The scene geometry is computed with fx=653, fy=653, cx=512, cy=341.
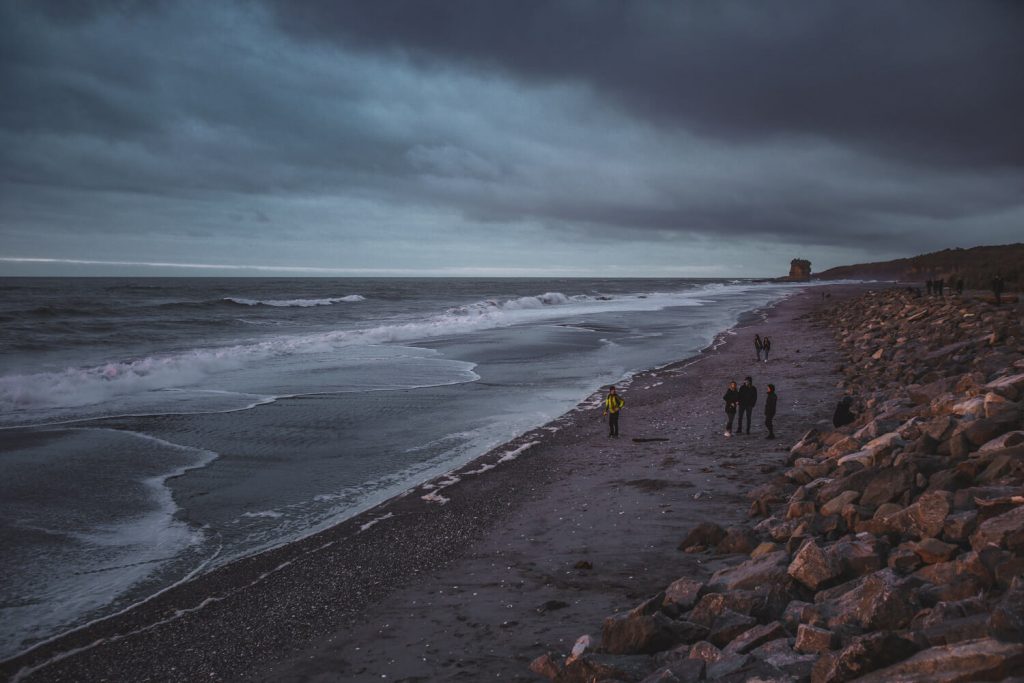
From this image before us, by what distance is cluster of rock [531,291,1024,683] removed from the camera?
4051 mm

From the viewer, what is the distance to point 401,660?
259 inches

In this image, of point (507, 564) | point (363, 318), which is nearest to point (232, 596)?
point (507, 564)

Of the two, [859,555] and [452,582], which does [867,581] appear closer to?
[859,555]

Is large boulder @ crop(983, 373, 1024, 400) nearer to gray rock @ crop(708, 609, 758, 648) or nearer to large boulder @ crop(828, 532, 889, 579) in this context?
large boulder @ crop(828, 532, 889, 579)

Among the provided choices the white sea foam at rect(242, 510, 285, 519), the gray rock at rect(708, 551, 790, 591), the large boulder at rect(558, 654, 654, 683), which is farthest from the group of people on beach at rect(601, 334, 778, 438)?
the large boulder at rect(558, 654, 654, 683)

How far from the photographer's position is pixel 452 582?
27.5 feet

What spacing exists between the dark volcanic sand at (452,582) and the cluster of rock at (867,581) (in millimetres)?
951

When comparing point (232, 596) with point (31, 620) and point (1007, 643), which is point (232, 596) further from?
point (1007, 643)

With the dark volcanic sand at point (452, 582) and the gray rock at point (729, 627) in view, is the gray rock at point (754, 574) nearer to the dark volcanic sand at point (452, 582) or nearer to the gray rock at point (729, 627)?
the gray rock at point (729, 627)

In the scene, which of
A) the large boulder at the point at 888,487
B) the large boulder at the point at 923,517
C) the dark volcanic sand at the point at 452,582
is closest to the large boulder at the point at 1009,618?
the large boulder at the point at 923,517

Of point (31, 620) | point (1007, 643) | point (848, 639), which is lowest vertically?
point (31, 620)

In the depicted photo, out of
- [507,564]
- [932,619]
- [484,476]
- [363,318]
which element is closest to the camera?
[932,619]

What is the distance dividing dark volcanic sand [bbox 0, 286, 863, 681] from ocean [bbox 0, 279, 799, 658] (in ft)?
2.89

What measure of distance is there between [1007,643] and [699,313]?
200 ft
